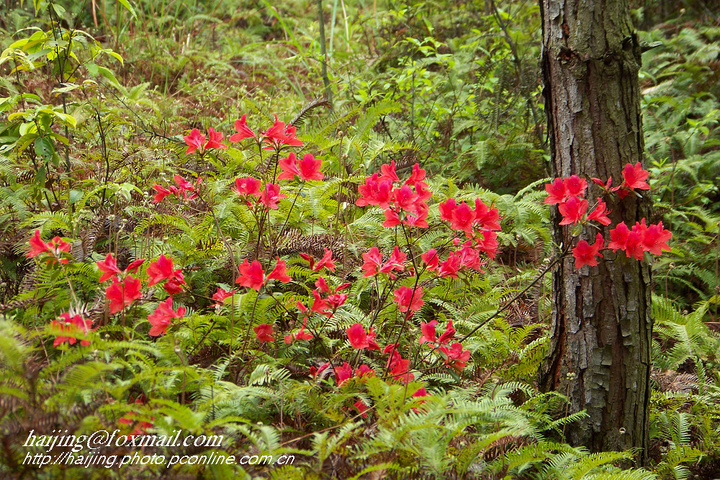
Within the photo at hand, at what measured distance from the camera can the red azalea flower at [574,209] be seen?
5.64 feet

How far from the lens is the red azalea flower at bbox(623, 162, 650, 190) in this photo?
5.73 feet

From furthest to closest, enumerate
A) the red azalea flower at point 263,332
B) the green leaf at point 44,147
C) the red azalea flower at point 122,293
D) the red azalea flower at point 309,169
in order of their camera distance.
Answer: the green leaf at point 44,147 < the red azalea flower at point 309,169 < the red azalea flower at point 263,332 < the red azalea flower at point 122,293

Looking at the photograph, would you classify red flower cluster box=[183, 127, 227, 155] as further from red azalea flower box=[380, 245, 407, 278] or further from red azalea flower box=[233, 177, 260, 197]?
red azalea flower box=[380, 245, 407, 278]

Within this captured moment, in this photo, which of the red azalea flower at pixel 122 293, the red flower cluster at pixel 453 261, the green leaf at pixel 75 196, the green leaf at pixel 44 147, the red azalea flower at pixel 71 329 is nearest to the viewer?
the red azalea flower at pixel 71 329

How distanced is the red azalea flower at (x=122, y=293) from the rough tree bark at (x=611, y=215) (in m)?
1.46

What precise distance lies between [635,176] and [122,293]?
5.62ft

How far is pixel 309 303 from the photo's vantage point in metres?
2.22

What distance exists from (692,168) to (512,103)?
1.54 meters

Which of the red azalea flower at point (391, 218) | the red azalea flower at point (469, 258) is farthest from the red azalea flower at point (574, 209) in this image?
the red azalea flower at point (391, 218)

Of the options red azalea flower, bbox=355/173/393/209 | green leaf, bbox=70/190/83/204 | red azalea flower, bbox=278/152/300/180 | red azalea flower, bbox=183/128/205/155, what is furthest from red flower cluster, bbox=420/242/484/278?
green leaf, bbox=70/190/83/204

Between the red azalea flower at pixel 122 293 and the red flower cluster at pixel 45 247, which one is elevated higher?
the red flower cluster at pixel 45 247

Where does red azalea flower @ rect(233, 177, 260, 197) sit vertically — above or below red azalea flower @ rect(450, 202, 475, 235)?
above

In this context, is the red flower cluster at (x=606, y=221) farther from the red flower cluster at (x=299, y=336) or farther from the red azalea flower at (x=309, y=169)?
the red flower cluster at (x=299, y=336)

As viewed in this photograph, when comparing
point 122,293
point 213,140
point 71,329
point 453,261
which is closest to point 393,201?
point 453,261
